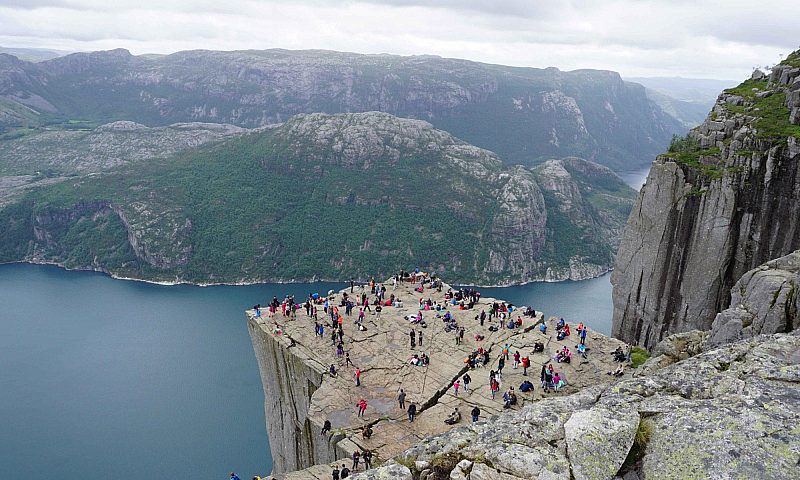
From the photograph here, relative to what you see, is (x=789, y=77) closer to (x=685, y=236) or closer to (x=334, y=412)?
(x=685, y=236)

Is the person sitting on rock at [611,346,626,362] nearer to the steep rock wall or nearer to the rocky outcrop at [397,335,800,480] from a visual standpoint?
the steep rock wall

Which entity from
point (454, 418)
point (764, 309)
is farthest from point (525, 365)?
point (764, 309)

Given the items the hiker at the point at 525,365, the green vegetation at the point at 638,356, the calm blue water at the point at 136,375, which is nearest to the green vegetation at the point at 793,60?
the green vegetation at the point at 638,356

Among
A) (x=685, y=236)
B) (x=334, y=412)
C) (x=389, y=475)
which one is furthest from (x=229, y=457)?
(x=389, y=475)

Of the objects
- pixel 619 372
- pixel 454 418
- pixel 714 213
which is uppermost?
pixel 714 213

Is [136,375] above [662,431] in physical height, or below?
below

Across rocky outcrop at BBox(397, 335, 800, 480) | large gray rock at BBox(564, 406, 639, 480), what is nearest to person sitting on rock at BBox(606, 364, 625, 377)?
rocky outcrop at BBox(397, 335, 800, 480)

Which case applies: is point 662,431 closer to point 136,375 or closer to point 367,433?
point 367,433
